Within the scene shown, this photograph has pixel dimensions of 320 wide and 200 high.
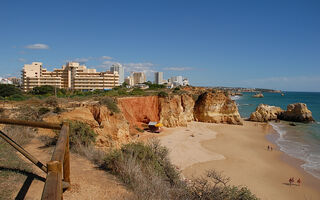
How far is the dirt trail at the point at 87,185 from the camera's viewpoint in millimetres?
3896

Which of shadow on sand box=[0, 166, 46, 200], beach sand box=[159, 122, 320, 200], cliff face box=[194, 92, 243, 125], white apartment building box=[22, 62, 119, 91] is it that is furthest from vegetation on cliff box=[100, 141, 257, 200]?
white apartment building box=[22, 62, 119, 91]

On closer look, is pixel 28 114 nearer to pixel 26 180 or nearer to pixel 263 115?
pixel 26 180

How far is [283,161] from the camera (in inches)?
715

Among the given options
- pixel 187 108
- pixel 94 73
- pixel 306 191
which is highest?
pixel 94 73

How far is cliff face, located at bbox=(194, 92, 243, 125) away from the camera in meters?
35.9

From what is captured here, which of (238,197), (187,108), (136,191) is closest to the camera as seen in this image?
(136,191)

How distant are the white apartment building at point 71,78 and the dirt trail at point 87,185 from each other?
57706 mm

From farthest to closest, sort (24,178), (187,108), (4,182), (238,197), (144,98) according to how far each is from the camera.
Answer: (187,108) < (144,98) < (238,197) < (24,178) < (4,182)

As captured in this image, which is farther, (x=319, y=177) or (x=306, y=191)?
(x=319, y=177)

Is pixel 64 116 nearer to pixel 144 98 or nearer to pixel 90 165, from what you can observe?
pixel 90 165

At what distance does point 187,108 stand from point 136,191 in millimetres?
30902

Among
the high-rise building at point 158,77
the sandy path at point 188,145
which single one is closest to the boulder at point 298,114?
the sandy path at point 188,145

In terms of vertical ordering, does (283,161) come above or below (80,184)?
below

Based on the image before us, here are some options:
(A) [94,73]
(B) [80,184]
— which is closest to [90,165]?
(B) [80,184]
